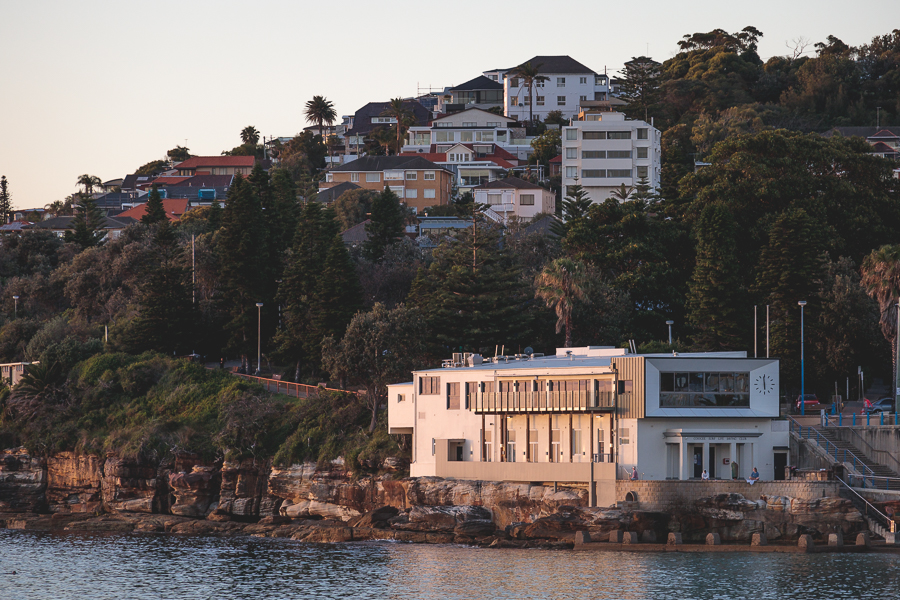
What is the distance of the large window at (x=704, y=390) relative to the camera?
1807 inches

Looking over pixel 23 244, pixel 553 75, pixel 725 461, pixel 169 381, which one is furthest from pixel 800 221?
pixel 553 75

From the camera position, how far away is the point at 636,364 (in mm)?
45875

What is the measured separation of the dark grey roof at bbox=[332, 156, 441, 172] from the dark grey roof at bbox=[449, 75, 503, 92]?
156 ft

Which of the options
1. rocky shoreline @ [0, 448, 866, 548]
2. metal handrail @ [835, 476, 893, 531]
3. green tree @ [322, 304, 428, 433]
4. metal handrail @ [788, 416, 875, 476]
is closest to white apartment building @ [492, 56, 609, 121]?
green tree @ [322, 304, 428, 433]

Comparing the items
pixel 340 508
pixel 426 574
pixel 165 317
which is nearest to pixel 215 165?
pixel 165 317

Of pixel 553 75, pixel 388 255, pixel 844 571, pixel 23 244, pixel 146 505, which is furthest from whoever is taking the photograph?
pixel 553 75

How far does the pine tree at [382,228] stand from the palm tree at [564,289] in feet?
80.1

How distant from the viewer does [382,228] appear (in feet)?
283

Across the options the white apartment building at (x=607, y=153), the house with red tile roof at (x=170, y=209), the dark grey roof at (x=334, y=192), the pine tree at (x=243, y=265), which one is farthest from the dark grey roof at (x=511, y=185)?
the pine tree at (x=243, y=265)

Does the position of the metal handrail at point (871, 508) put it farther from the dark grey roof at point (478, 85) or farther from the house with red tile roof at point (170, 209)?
A: the dark grey roof at point (478, 85)

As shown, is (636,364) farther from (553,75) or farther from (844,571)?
(553,75)

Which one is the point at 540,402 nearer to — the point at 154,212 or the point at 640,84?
the point at 154,212

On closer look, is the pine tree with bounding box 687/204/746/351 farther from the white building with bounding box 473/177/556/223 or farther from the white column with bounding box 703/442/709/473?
the white building with bounding box 473/177/556/223

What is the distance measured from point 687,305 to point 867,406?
15113 millimetres
